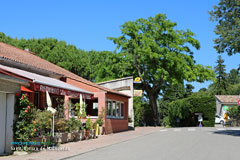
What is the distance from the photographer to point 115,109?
2748 cm

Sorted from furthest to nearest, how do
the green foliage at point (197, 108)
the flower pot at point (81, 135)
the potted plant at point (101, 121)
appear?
1. the green foliage at point (197, 108)
2. the potted plant at point (101, 121)
3. the flower pot at point (81, 135)

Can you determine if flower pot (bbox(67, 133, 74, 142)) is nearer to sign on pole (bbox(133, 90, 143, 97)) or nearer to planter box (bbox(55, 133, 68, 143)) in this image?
planter box (bbox(55, 133, 68, 143))

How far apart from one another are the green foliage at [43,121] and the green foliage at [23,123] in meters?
1.55

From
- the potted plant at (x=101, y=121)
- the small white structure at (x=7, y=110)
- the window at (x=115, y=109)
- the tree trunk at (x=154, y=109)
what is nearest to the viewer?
the small white structure at (x=7, y=110)

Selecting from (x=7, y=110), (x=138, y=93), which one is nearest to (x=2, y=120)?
(x=7, y=110)

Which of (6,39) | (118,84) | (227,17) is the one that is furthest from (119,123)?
(6,39)

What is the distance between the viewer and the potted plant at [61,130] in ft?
51.0

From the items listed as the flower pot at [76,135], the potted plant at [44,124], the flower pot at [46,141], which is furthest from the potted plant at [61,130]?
the flower pot at [46,141]

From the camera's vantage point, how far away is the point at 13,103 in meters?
11.9

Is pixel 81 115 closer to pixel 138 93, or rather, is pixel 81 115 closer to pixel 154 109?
pixel 138 93

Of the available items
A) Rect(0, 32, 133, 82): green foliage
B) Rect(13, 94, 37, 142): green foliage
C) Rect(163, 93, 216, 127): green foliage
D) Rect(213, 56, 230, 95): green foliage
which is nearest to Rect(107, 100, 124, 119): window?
Rect(0, 32, 133, 82): green foliage

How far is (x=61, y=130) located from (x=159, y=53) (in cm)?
2210

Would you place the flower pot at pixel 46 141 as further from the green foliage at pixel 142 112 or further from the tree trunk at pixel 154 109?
the tree trunk at pixel 154 109

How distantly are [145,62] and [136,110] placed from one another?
228 inches
